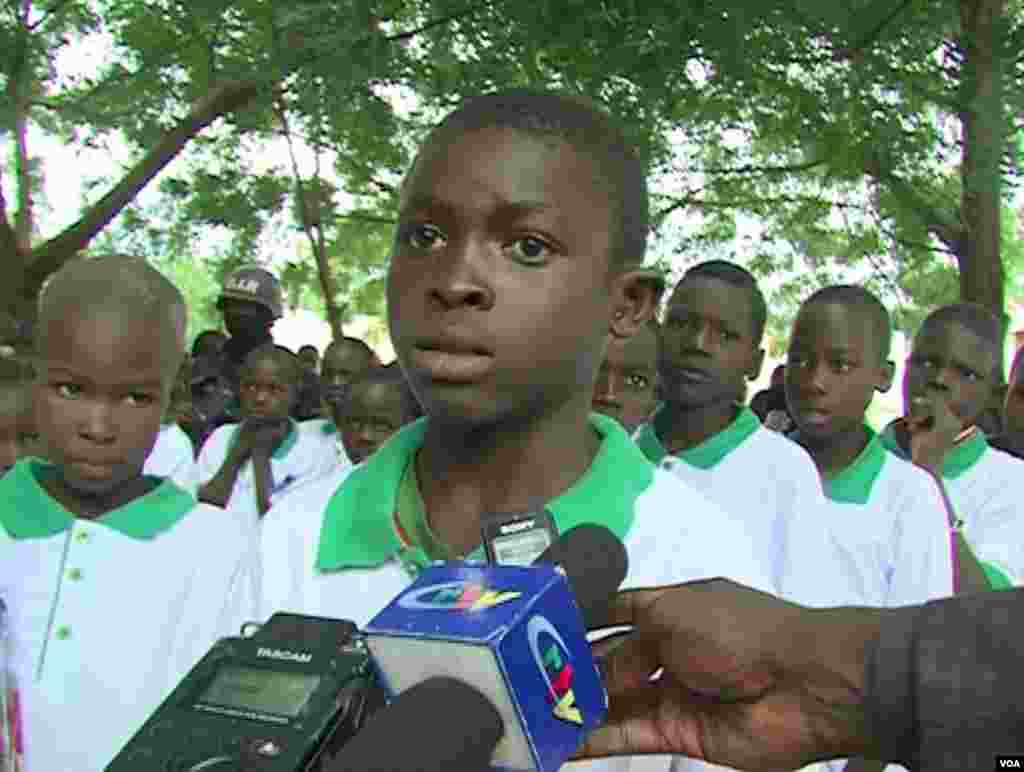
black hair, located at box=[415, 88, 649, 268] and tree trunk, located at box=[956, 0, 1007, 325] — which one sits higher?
tree trunk, located at box=[956, 0, 1007, 325]

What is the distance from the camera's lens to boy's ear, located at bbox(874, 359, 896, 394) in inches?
150

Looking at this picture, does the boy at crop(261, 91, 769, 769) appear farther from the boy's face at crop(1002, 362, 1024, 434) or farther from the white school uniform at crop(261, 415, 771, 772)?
the boy's face at crop(1002, 362, 1024, 434)

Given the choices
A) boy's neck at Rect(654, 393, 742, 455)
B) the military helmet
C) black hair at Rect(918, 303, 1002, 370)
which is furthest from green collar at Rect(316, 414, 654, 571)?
the military helmet

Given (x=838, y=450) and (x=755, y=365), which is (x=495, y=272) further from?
(x=755, y=365)

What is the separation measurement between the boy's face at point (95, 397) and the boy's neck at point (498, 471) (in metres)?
1.01

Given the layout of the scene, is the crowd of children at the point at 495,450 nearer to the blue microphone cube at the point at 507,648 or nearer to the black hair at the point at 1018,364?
the black hair at the point at 1018,364

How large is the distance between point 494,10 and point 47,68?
3.68 meters

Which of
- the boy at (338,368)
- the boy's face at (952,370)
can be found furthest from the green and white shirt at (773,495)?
the boy at (338,368)

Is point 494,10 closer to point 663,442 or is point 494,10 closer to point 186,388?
point 663,442

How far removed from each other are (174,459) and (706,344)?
1.96 metres

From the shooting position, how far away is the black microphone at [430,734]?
731mm

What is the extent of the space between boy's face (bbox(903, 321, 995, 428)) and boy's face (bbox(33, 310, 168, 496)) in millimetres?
2648

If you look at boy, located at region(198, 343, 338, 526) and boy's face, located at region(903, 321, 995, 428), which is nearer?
boy's face, located at region(903, 321, 995, 428)

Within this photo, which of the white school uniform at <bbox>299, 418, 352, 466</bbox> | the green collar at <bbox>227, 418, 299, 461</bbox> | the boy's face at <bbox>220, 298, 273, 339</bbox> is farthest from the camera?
the boy's face at <bbox>220, 298, 273, 339</bbox>
